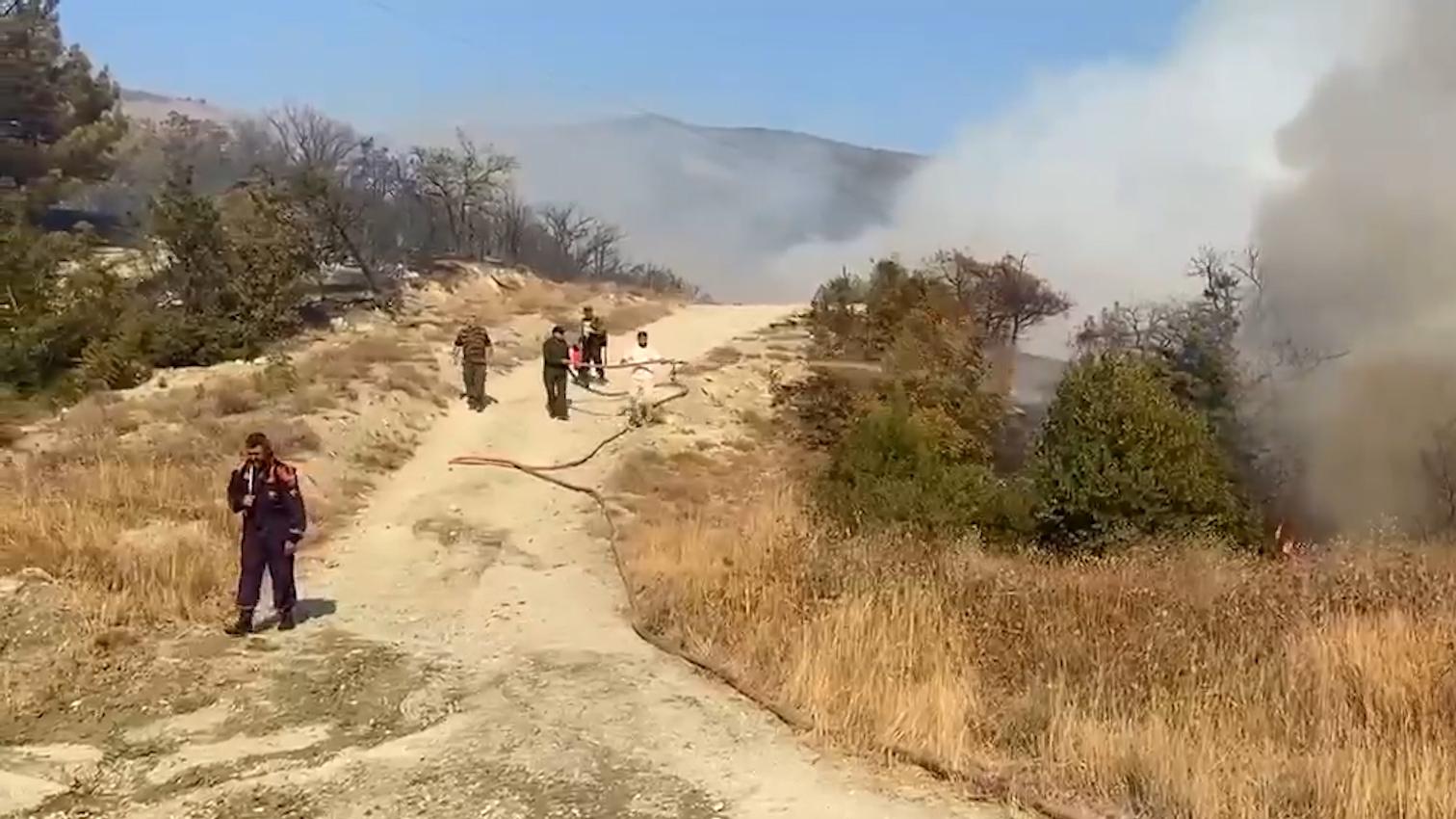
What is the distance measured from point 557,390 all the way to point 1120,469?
27.1 feet

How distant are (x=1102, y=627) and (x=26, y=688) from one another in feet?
23.7

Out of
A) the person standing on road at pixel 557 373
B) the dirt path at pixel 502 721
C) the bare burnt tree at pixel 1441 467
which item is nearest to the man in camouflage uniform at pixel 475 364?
the person standing on road at pixel 557 373

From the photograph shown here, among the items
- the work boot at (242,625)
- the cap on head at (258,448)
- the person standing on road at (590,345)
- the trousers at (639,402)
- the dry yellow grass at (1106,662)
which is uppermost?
the person standing on road at (590,345)

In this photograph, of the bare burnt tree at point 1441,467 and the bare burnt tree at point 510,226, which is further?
the bare burnt tree at point 510,226

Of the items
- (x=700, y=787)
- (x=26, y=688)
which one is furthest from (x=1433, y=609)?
(x=26, y=688)

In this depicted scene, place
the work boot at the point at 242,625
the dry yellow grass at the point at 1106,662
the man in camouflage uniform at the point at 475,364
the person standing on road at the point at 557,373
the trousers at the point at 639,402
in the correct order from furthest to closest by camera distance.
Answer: the man in camouflage uniform at the point at 475,364 < the trousers at the point at 639,402 < the person standing on road at the point at 557,373 < the work boot at the point at 242,625 < the dry yellow grass at the point at 1106,662

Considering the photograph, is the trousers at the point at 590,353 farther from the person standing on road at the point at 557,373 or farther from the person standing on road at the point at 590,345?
Answer: the person standing on road at the point at 557,373

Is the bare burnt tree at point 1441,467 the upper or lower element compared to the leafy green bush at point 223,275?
lower

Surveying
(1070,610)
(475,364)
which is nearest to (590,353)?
(475,364)

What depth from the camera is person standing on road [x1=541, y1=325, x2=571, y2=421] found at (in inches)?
753

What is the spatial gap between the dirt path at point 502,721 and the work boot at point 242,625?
337 millimetres

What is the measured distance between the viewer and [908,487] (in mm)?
16328

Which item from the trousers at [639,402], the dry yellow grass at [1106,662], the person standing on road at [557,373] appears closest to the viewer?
the dry yellow grass at [1106,662]

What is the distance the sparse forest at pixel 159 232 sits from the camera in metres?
22.7
